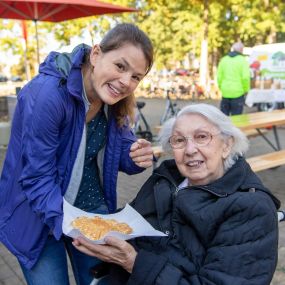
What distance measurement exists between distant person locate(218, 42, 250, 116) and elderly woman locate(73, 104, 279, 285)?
6.43m

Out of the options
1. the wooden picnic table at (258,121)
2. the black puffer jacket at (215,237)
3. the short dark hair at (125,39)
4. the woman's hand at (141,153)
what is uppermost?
the short dark hair at (125,39)

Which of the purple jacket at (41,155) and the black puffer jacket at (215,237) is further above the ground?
the purple jacket at (41,155)

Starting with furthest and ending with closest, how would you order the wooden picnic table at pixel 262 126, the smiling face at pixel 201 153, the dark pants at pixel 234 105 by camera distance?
1. the dark pants at pixel 234 105
2. the wooden picnic table at pixel 262 126
3. the smiling face at pixel 201 153

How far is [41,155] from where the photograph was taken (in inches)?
63.6

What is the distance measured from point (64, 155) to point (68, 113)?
0.18 m

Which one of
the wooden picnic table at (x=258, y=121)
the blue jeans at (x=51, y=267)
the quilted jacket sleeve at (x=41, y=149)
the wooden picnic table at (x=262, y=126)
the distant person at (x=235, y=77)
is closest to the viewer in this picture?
the quilted jacket sleeve at (x=41, y=149)

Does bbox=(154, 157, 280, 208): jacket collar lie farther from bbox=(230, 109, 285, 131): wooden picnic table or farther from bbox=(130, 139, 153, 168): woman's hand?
bbox=(230, 109, 285, 131): wooden picnic table

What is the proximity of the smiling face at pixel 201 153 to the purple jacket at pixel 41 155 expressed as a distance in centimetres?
56

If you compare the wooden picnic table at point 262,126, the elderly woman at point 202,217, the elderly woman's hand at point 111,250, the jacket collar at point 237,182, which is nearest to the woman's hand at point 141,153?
the elderly woman at point 202,217

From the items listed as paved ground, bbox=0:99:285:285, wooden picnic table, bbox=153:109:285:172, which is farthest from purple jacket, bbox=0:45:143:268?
wooden picnic table, bbox=153:109:285:172

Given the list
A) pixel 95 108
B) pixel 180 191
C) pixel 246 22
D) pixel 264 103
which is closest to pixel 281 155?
pixel 180 191

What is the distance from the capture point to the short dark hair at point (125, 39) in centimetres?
164

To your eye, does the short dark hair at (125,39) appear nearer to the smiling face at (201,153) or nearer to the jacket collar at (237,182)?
the smiling face at (201,153)

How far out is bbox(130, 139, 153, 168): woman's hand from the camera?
6.62 feet
